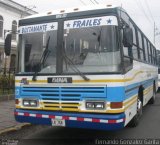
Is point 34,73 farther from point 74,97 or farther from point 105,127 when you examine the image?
point 105,127

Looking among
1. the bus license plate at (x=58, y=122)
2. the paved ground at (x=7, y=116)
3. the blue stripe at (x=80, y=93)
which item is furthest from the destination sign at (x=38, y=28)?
the paved ground at (x=7, y=116)

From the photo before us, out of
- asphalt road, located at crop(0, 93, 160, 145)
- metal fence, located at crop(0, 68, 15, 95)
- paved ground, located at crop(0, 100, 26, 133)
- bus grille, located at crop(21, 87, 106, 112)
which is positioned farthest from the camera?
metal fence, located at crop(0, 68, 15, 95)

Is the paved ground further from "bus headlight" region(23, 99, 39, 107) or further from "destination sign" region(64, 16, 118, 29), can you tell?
"destination sign" region(64, 16, 118, 29)

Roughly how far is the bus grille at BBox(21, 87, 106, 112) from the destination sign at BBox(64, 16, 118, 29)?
137cm

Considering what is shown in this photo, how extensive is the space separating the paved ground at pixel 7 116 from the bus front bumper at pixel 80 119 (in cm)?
136

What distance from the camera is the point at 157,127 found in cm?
969

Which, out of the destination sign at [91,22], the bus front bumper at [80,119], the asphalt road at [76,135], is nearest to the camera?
the bus front bumper at [80,119]

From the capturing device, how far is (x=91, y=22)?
7.39 metres

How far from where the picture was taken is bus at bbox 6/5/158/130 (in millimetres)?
7051

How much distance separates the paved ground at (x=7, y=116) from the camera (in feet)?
29.8

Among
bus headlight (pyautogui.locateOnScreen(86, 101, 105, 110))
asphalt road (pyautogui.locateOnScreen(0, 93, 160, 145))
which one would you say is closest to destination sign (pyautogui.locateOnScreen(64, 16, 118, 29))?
bus headlight (pyautogui.locateOnScreen(86, 101, 105, 110))

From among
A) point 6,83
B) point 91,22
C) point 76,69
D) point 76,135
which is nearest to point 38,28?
point 91,22

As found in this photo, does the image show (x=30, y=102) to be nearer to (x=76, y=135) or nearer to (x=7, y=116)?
(x=76, y=135)

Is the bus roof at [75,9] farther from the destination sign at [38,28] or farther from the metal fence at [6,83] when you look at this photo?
the metal fence at [6,83]
